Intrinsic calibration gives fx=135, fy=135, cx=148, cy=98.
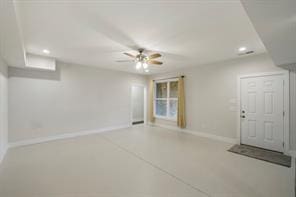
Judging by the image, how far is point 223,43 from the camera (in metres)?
2.92

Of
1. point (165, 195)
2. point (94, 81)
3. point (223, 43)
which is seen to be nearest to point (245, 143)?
point (223, 43)

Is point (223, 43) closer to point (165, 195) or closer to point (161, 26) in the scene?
point (161, 26)

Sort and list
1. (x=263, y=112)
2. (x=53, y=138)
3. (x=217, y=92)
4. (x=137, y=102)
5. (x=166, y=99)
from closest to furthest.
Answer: (x=263, y=112)
(x=53, y=138)
(x=217, y=92)
(x=166, y=99)
(x=137, y=102)

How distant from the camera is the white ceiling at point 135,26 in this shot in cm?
176

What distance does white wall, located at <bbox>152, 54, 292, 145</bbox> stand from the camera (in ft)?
12.6

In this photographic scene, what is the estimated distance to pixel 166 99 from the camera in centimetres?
629

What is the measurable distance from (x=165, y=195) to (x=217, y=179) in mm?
981

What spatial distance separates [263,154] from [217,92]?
2.02 metres

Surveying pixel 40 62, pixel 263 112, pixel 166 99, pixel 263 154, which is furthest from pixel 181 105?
pixel 40 62

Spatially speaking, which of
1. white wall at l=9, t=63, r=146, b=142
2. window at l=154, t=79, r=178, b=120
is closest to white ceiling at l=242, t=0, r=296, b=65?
window at l=154, t=79, r=178, b=120

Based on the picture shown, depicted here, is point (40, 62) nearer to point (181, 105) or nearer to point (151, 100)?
point (151, 100)

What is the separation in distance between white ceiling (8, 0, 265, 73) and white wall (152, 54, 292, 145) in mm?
534

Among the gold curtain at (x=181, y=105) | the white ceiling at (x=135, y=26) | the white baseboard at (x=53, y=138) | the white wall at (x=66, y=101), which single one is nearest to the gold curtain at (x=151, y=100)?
the white wall at (x=66, y=101)

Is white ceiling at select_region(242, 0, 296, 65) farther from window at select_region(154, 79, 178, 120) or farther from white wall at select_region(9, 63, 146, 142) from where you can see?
white wall at select_region(9, 63, 146, 142)
